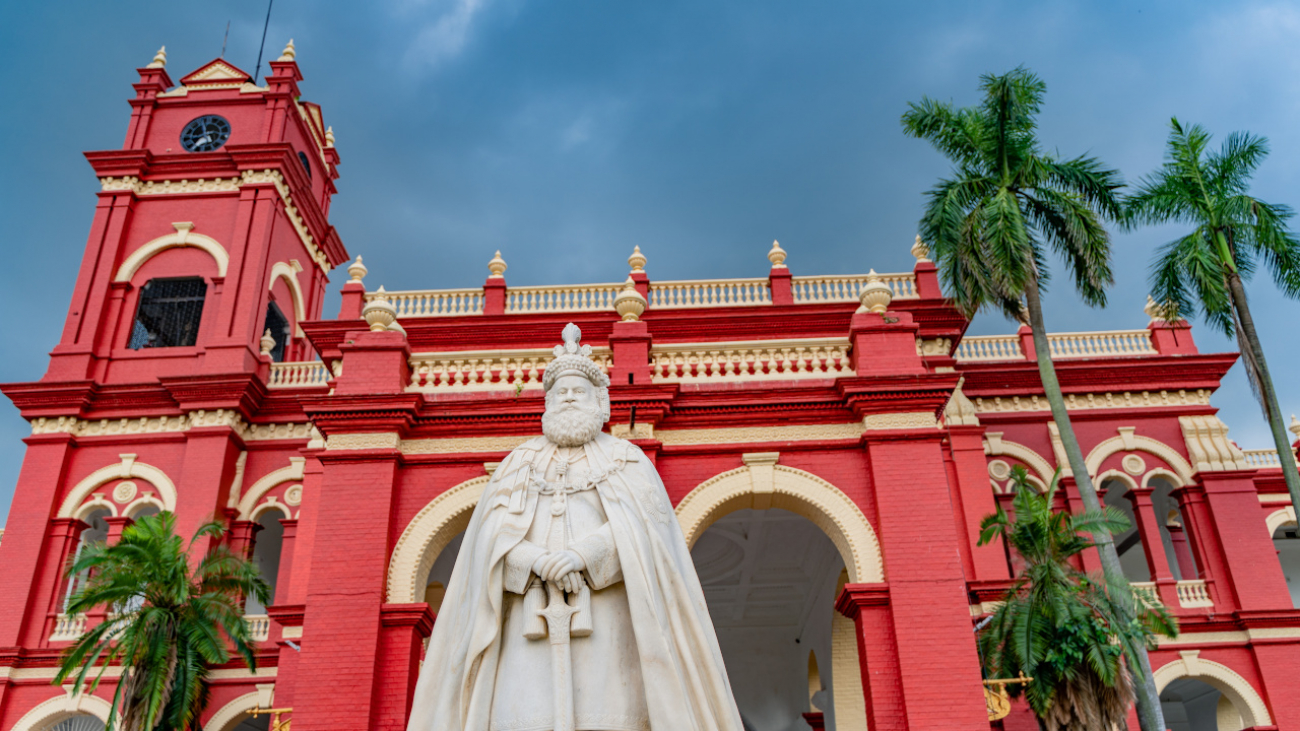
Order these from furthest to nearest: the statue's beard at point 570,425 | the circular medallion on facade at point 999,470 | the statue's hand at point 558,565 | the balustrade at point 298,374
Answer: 1. the balustrade at point 298,374
2. the circular medallion on facade at point 999,470
3. the statue's beard at point 570,425
4. the statue's hand at point 558,565

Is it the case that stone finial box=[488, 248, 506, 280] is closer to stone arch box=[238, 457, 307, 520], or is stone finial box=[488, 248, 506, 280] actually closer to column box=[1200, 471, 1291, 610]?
stone arch box=[238, 457, 307, 520]

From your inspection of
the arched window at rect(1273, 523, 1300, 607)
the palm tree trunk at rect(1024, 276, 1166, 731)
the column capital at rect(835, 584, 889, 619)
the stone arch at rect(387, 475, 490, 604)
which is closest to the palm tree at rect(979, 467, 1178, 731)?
the palm tree trunk at rect(1024, 276, 1166, 731)

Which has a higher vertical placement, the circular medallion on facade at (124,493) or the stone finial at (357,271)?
the stone finial at (357,271)

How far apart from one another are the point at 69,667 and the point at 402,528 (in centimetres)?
673

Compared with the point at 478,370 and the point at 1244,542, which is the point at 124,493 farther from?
the point at 1244,542

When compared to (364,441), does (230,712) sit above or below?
below

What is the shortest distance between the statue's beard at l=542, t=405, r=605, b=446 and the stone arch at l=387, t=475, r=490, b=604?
292 inches

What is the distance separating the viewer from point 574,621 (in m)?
4.36

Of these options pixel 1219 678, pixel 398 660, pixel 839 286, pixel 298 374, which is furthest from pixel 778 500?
pixel 298 374

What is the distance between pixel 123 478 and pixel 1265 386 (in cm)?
2190

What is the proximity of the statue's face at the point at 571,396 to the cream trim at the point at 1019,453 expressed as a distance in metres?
16.1

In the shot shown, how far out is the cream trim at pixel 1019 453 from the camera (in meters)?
19.5

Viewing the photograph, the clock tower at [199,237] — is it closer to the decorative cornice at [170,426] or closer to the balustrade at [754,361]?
the decorative cornice at [170,426]

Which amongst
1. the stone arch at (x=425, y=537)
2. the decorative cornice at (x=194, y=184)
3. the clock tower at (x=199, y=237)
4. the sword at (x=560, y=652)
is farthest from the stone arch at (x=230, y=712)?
the sword at (x=560, y=652)
